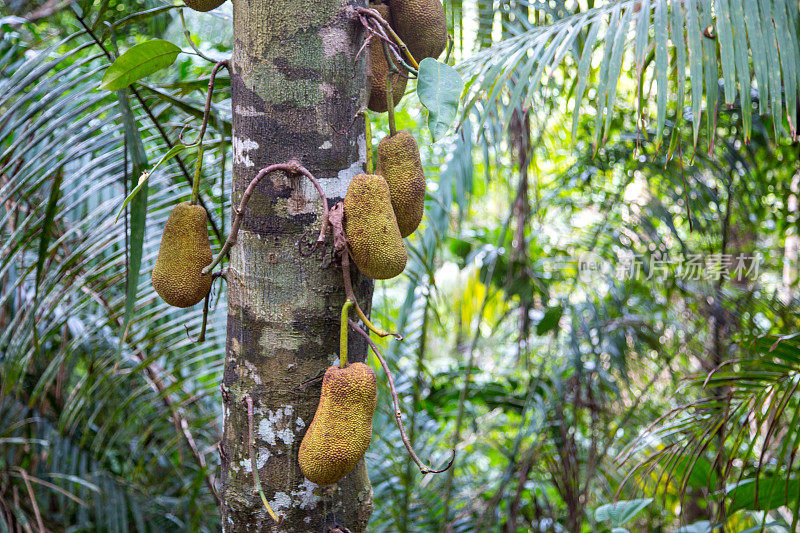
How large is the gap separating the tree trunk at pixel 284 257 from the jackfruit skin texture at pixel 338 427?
0.04 meters

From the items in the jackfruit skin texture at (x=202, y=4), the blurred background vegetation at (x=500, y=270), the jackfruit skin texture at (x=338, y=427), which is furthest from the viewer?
the blurred background vegetation at (x=500, y=270)

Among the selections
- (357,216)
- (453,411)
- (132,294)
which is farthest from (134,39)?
(453,411)

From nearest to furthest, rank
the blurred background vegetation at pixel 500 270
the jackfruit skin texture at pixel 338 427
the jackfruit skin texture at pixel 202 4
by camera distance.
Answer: the jackfruit skin texture at pixel 338 427
the jackfruit skin texture at pixel 202 4
the blurred background vegetation at pixel 500 270

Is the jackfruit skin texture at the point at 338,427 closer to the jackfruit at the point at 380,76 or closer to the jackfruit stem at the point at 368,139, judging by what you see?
the jackfruit stem at the point at 368,139

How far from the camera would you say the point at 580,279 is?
78.2 inches

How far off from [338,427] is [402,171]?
0.81 feet

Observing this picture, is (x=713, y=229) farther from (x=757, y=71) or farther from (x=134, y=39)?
(x=134, y=39)

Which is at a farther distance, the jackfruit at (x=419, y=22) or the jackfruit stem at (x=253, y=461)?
the jackfruit at (x=419, y=22)

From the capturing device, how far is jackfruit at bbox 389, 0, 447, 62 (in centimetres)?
63

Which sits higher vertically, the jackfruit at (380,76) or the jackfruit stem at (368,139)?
the jackfruit at (380,76)

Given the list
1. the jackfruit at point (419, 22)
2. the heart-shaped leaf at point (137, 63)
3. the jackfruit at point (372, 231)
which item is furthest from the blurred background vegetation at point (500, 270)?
the jackfruit at point (372, 231)

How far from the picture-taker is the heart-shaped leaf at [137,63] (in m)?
0.57

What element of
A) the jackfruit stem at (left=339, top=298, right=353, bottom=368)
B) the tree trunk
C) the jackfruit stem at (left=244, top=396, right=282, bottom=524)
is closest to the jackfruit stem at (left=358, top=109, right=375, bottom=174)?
the tree trunk

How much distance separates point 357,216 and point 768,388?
0.87m
